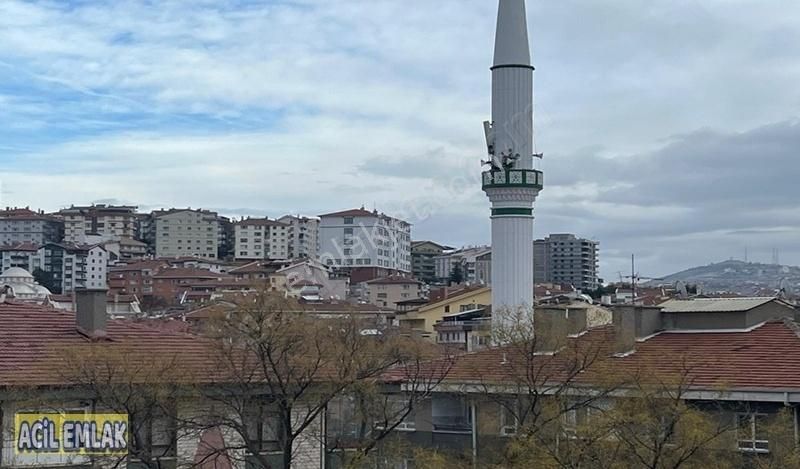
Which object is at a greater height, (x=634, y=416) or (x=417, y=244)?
(x=417, y=244)

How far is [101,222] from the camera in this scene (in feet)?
579

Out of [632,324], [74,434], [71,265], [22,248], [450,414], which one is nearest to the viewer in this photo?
[74,434]

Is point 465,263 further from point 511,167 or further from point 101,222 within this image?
point 511,167

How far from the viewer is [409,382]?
27297mm

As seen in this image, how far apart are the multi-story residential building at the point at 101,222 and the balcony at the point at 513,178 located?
13093 cm

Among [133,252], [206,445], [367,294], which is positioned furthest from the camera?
[133,252]

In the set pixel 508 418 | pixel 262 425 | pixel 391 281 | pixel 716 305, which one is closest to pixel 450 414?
pixel 508 418

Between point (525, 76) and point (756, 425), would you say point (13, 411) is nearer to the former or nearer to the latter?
point (756, 425)

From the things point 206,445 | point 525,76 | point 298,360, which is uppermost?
point 525,76

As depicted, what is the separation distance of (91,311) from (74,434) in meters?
3.90

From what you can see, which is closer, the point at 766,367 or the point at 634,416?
the point at 634,416

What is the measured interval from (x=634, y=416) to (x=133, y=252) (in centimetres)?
15166

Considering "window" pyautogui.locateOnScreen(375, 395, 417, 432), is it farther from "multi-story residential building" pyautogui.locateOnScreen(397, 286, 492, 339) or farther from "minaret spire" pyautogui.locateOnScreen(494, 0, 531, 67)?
"multi-story residential building" pyautogui.locateOnScreen(397, 286, 492, 339)

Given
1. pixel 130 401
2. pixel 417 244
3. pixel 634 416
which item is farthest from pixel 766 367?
pixel 417 244
